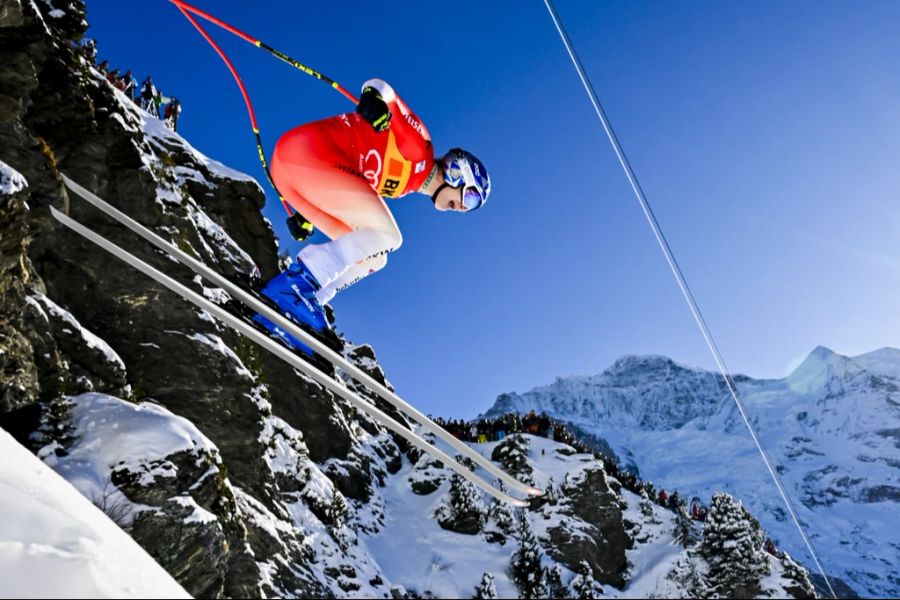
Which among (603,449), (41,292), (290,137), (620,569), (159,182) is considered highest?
(603,449)

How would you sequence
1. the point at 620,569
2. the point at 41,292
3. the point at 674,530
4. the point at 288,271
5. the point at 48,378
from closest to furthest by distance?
1. the point at 288,271
2. the point at 48,378
3. the point at 41,292
4. the point at 620,569
5. the point at 674,530

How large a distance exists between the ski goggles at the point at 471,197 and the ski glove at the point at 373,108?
843mm

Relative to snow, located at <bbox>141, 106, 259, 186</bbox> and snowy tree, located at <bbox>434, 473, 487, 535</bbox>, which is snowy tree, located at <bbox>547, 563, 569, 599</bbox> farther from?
snow, located at <bbox>141, 106, 259, 186</bbox>

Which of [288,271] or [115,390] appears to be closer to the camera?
[288,271]

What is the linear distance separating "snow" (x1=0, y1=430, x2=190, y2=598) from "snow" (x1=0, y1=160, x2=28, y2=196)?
9616 mm

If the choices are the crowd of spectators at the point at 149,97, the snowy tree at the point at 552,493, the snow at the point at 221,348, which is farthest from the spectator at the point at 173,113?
the snowy tree at the point at 552,493

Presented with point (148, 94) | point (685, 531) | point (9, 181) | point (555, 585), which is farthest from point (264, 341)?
point (685, 531)

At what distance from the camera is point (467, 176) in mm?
4445

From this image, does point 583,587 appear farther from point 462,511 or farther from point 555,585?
point 462,511

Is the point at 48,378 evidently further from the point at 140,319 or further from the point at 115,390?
the point at 140,319

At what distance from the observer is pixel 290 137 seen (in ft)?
13.8

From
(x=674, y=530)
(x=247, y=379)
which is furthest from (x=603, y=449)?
(x=247, y=379)

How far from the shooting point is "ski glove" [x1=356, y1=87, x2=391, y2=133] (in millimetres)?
3840

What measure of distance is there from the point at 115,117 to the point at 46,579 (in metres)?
21.5
